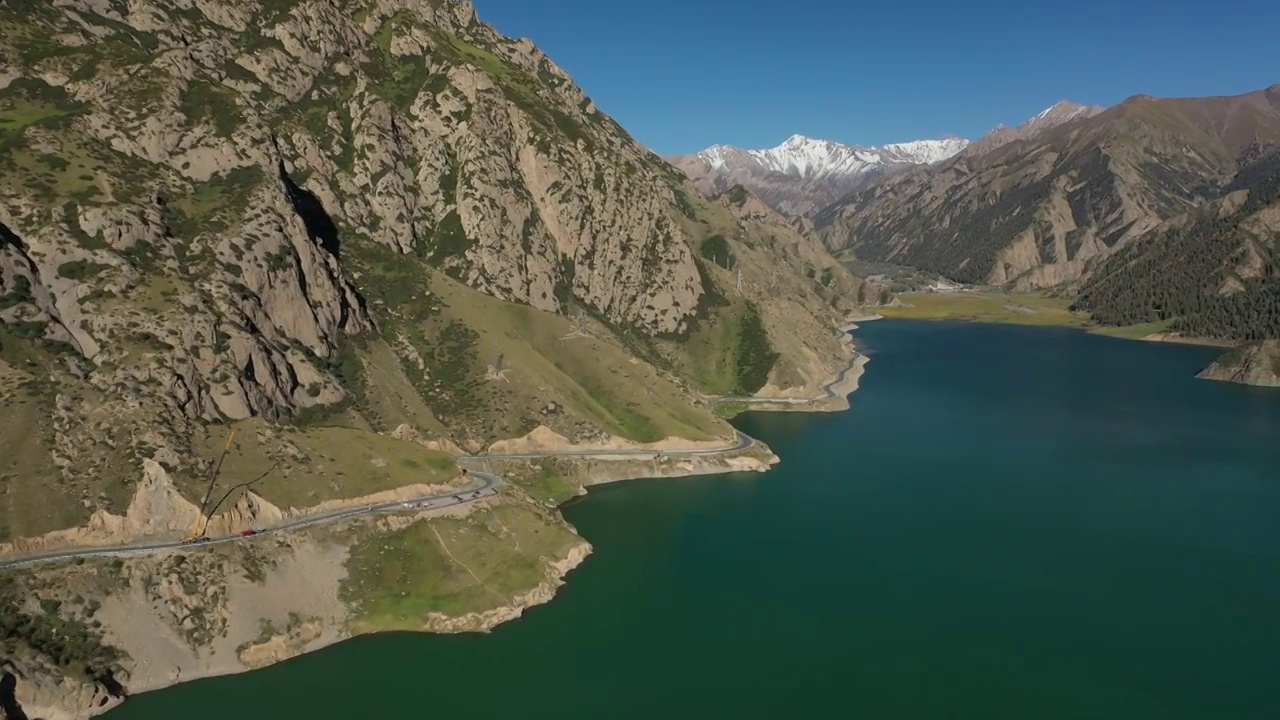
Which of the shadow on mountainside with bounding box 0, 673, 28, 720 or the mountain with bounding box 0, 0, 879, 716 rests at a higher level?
the mountain with bounding box 0, 0, 879, 716

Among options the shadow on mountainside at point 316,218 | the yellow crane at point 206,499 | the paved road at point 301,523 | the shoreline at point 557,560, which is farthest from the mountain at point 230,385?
the paved road at point 301,523

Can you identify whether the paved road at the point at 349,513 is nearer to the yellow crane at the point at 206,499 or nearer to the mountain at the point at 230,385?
the mountain at the point at 230,385

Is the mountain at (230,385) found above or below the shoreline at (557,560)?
above

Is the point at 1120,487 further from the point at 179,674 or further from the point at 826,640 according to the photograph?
the point at 179,674

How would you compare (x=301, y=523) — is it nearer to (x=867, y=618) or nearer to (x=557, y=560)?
(x=557, y=560)

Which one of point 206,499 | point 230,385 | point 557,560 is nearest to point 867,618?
point 557,560

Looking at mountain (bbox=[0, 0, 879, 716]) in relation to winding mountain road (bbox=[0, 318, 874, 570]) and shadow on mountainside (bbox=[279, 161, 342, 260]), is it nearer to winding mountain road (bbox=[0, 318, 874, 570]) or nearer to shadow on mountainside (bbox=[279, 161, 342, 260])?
shadow on mountainside (bbox=[279, 161, 342, 260])

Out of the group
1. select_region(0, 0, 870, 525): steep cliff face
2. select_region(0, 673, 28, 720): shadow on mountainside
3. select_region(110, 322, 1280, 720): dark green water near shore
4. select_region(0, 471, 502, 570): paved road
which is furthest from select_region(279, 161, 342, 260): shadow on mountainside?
select_region(0, 673, 28, 720): shadow on mountainside
